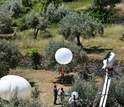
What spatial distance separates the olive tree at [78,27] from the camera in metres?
42.5

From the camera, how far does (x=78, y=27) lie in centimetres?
4247

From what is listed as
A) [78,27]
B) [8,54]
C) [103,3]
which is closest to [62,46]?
[8,54]

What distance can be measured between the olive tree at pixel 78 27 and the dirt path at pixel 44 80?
10.7 meters

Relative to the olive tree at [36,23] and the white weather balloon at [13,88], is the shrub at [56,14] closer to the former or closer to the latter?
the olive tree at [36,23]

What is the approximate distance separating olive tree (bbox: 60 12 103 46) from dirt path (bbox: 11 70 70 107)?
35.2ft

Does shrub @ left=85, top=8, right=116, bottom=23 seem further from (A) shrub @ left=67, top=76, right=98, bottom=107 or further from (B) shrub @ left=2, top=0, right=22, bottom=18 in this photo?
(A) shrub @ left=67, top=76, right=98, bottom=107

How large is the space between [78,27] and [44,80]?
1394 cm

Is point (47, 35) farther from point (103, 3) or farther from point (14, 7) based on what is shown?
point (14, 7)

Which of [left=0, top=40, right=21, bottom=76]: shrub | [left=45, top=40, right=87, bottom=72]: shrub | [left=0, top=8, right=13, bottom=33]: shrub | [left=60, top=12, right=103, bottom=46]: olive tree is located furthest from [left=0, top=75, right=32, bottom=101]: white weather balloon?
[left=0, top=8, right=13, bottom=33]: shrub

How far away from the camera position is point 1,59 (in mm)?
28062

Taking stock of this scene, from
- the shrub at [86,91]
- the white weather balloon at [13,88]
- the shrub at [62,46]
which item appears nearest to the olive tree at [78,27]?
the shrub at [62,46]

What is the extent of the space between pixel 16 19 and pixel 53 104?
151 ft

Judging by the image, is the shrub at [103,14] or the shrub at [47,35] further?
the shrub at [103,14]

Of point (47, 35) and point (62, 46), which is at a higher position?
point (62, 46)
